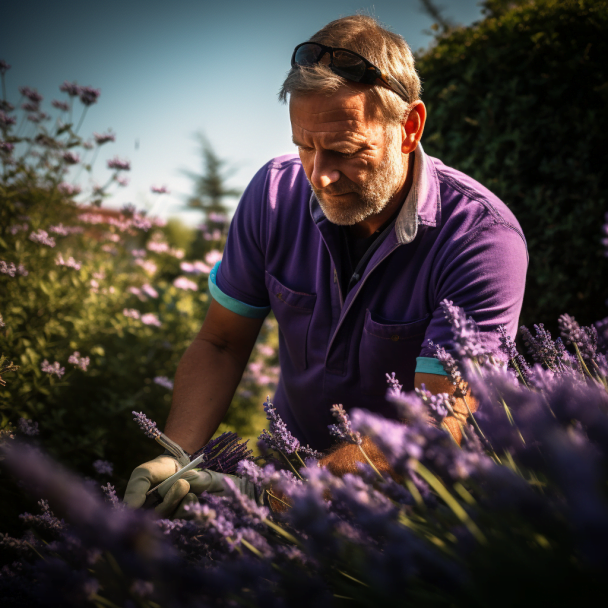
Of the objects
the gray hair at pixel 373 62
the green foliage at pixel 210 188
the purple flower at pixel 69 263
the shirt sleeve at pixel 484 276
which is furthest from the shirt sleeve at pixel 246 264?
the green foliage at pixel 210 188

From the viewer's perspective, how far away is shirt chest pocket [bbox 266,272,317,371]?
7.04 feet

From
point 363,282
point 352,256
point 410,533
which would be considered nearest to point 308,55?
point 352,256

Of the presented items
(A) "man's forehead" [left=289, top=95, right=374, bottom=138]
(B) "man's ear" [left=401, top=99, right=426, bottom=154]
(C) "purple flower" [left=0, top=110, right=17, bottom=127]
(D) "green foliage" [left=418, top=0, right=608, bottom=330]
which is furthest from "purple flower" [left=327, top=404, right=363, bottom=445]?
(C) "purple flower" [left=0, top=110, right=17, bottom=127]

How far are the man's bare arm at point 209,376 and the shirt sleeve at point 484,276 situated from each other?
975 mm

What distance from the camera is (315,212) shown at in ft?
7.15

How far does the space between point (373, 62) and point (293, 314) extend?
1.23 meters

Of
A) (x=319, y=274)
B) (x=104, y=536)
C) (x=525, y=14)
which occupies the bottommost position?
(x=104, y=536)

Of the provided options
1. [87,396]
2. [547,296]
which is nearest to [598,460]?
[547,296]

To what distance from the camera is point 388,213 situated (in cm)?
217

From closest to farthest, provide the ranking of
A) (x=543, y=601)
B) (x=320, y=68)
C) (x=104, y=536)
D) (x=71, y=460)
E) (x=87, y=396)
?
(x=543, y=601), (x=104, y=536), (x=320, y=68), (x=71, y=460), (x=87, y=396)

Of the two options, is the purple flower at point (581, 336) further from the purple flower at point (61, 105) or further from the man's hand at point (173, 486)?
the purple flower at point (61, 105)

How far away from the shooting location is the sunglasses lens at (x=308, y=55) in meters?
1.99

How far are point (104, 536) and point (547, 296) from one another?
2836 millimetres

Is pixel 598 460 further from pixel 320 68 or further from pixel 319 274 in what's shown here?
pixel 320 68
